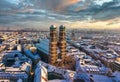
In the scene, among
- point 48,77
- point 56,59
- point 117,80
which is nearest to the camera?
point 117,80

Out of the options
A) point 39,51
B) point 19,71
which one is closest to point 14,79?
point 19,71

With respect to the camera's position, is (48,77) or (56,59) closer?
(48,77)

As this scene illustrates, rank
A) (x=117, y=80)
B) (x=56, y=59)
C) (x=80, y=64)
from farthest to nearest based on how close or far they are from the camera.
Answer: (x=56, y=59) → (x=80, y=64) → (x=117, y=80)

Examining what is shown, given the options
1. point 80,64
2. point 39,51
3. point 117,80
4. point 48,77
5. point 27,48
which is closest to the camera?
point 117,80

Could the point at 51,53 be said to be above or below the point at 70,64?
above

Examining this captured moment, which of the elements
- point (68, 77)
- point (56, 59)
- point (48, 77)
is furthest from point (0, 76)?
point (56, 59)

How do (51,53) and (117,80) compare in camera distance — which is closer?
(117,80)

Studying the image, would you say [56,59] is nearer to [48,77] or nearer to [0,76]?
[48,77]

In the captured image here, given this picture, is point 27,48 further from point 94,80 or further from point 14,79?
point 94,80

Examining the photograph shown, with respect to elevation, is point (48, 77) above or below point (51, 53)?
below

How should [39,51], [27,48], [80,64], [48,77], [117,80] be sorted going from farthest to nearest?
[27,48] < [39,51] < [80,64] < [48,77] < [117,80]
